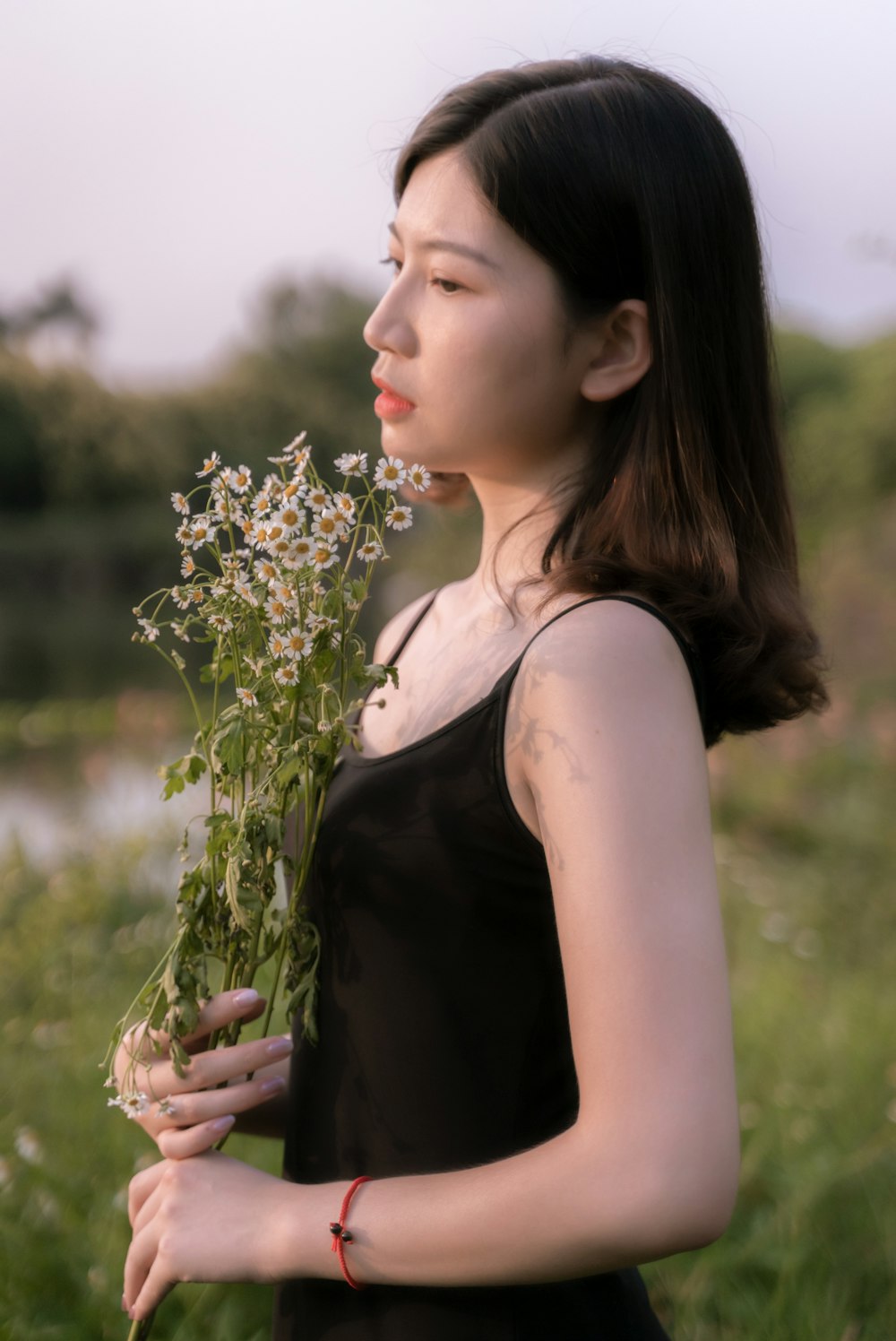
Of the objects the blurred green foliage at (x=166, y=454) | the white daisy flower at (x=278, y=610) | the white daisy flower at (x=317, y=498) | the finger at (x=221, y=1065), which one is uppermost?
the white daisy flower at (x=317, y=498)

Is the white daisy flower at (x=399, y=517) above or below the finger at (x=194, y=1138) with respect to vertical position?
above

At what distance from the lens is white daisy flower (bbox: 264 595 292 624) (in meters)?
0.93

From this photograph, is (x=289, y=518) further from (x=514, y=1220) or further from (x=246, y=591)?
(x=514, y=1220)

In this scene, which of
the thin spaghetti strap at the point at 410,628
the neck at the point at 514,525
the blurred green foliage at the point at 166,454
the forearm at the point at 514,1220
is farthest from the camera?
the blurred green foliage at the point at 166,454

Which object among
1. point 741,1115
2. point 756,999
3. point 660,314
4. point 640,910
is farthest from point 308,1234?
point 756,999

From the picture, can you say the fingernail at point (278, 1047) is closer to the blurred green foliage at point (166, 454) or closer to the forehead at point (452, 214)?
the forehead at point (452, 214)

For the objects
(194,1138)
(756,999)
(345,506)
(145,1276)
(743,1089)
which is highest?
(345,506)

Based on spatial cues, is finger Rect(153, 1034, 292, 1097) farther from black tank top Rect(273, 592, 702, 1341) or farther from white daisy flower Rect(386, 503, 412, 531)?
white daisy flower Rect(386, 503, 412, 531)

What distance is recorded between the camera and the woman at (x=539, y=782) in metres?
0.83

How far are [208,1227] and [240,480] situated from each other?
24.0 inches

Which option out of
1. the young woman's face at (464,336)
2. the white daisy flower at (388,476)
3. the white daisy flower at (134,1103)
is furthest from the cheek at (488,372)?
the white daisy flower at (134,1103)

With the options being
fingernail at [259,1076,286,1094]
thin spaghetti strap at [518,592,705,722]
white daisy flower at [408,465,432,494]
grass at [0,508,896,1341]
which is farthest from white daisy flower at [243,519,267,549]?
grass at [0,508,896,1341]

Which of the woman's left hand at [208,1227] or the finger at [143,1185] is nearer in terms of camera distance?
the woman's left hand at [208,1227]

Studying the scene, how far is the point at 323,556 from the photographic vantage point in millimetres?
934
